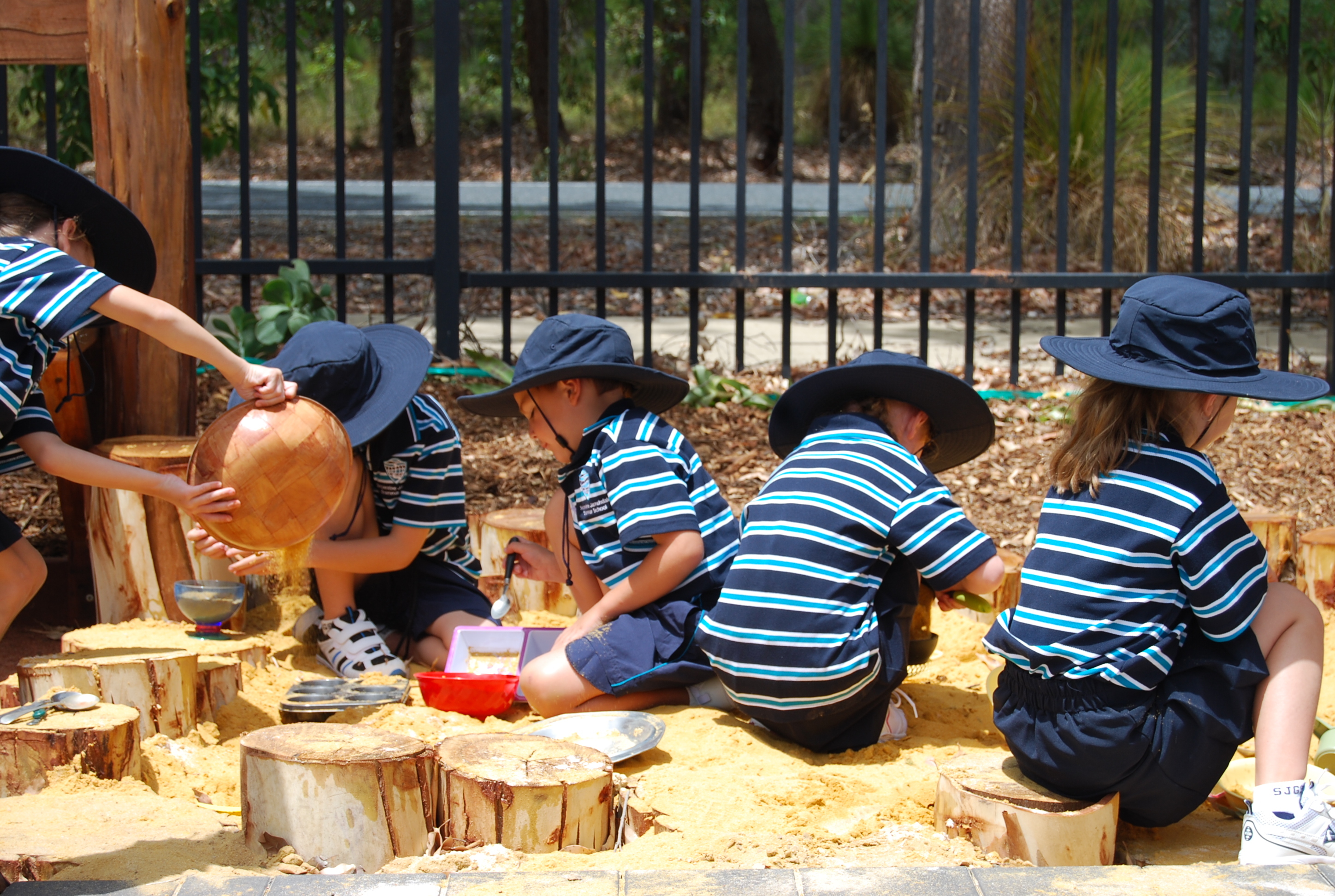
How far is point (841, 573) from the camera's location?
111 inches

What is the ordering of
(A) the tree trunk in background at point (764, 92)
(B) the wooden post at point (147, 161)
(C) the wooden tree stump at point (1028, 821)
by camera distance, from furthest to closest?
(A) the tree trunk in background at point (764, 92), (B) the wooden post at point (147, 161), (C) the wooden tree stump at point (1028, 821)

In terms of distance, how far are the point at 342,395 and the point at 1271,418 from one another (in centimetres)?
436

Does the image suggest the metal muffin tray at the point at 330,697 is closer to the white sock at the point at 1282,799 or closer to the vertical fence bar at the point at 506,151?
the white sock at the point at 1282,799

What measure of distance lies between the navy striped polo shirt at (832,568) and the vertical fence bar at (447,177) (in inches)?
139

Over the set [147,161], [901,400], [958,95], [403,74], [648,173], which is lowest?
[901,400]

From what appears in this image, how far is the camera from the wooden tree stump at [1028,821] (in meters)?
2.29

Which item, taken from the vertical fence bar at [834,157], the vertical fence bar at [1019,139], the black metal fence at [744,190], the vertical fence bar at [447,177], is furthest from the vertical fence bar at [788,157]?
the vertical fence bar at [447,177]

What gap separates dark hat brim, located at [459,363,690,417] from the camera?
317 centimetres

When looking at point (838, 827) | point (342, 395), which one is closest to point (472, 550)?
point (342, 395)

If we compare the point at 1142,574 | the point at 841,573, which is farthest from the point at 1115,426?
the point at 841,573

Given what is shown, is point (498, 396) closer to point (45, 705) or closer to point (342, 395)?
point (342, 395)

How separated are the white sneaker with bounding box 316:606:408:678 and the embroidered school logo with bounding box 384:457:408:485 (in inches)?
16.5

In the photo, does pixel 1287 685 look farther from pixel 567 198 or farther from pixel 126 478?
pixel 567 198

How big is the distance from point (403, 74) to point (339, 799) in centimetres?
1951
